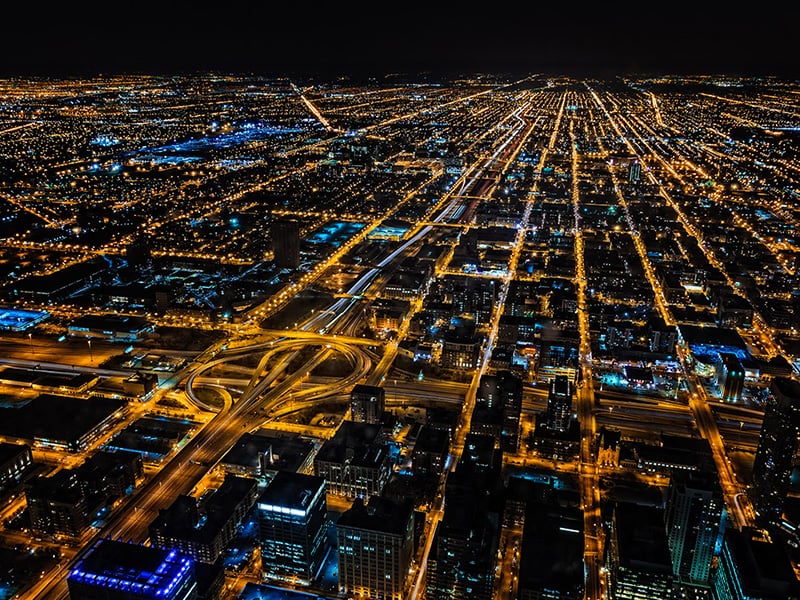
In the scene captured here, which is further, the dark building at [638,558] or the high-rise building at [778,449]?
the high-rise building at [778,449]

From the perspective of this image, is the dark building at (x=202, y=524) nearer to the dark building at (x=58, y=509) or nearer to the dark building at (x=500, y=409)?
the dark building at (x=58, y=509)

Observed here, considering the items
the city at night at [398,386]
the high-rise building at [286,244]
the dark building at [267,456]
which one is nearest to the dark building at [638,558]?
the city at night at [398,386]

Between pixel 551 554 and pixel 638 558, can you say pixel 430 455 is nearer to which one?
pixel 551 554

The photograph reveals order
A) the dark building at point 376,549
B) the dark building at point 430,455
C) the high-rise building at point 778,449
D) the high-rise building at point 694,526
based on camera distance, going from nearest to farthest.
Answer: the dark building at point 376,549 < the high-rise building at point 694,526 < the high-rise building at point 778,449 < the dark building at point 430,455

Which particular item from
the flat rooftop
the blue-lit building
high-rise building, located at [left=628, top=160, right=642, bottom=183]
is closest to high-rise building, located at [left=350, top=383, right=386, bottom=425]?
the flat rooftop

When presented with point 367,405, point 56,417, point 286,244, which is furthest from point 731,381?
point 56,417

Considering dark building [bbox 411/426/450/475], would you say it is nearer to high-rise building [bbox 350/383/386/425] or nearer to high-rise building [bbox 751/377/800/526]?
high-rise building [bbox 350/383/386/425]
